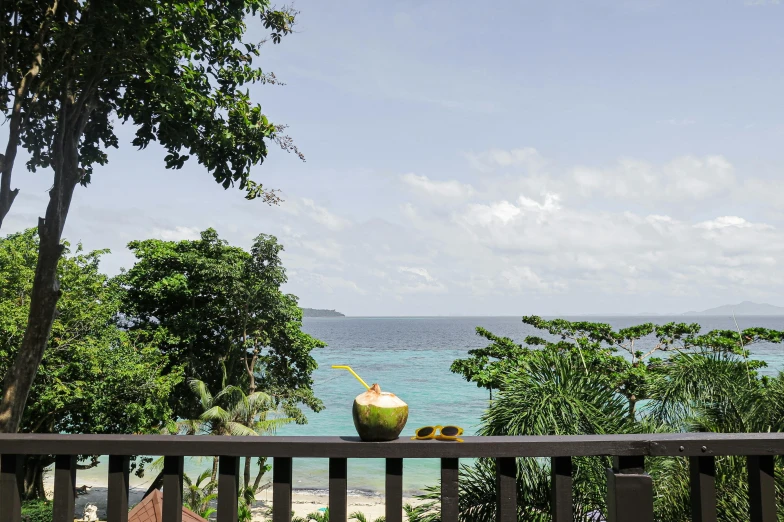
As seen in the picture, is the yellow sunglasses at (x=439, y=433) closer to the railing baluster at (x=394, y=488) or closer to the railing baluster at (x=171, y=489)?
the railing baluster at (x=394, y=488)

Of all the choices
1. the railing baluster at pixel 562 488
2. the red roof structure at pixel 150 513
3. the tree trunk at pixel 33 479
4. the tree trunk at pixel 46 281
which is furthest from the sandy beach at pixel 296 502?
the railing baluster at pixel 562 488

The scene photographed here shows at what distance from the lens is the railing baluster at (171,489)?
1422 millimetres

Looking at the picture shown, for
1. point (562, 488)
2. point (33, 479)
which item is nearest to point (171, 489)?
point (562, 488)

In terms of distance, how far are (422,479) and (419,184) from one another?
87693 millimetres

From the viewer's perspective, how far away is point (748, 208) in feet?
284

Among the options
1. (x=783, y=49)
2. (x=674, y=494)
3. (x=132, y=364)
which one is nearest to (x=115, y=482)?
(x=674, y=494)

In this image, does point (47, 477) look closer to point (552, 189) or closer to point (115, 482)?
point (115, 482)

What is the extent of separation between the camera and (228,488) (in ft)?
4.64

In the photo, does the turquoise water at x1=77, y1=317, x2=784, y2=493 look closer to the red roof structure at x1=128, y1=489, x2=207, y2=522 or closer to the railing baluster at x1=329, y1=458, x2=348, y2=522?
the red roof structure at x1=128, y1=489, x2=207, y2=522

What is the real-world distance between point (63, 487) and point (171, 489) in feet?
0.92

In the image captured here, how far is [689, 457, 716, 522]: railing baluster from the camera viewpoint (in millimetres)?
1384

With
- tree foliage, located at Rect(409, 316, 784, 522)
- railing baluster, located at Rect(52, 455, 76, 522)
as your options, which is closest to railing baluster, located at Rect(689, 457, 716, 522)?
railing baluster, located at Rect(52, 455, 76, 522)

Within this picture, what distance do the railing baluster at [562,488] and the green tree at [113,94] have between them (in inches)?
149

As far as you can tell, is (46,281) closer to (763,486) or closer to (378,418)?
(378,418)
